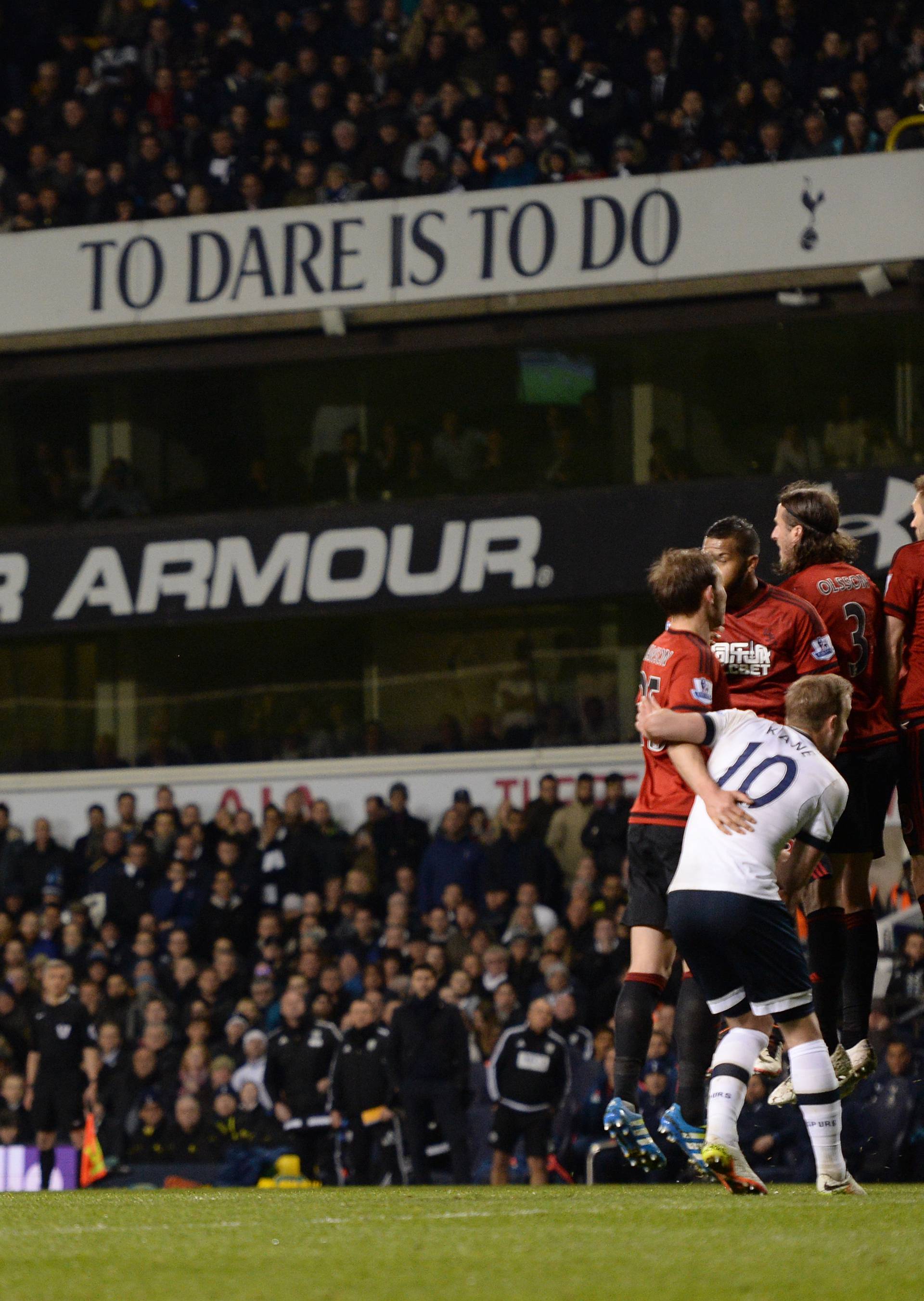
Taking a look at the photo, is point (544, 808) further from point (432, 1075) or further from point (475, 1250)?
point (475, 1250)

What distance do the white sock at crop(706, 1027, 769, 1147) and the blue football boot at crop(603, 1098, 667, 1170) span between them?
0.28 meters

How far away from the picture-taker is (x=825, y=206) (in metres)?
17.3

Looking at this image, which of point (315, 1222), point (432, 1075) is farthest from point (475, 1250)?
point (432, 1075)

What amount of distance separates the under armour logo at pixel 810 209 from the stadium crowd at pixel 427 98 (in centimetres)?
32

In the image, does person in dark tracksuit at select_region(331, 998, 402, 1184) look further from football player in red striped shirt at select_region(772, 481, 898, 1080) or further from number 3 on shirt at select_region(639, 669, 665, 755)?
number 3 on shirt at select_region(639, 669, 665, 755)

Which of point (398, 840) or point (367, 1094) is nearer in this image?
point (367, 1094)

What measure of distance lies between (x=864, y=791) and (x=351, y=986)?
8285 mm

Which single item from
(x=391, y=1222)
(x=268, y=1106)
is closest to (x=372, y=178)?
(x=268, y=1106)

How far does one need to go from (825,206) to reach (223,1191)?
1200cm

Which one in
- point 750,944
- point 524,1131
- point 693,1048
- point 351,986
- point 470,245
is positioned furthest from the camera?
point 470,245

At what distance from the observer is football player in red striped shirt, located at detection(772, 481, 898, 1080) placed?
727 cm

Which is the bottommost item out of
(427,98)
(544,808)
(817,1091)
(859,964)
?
(817,1091)

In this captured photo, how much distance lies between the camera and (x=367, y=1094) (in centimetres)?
1384

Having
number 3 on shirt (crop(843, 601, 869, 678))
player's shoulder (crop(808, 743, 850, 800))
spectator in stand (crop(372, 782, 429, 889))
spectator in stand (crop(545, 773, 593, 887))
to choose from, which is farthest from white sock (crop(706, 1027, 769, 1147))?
spectator in stand (crop(372, 782, 429, 889))
